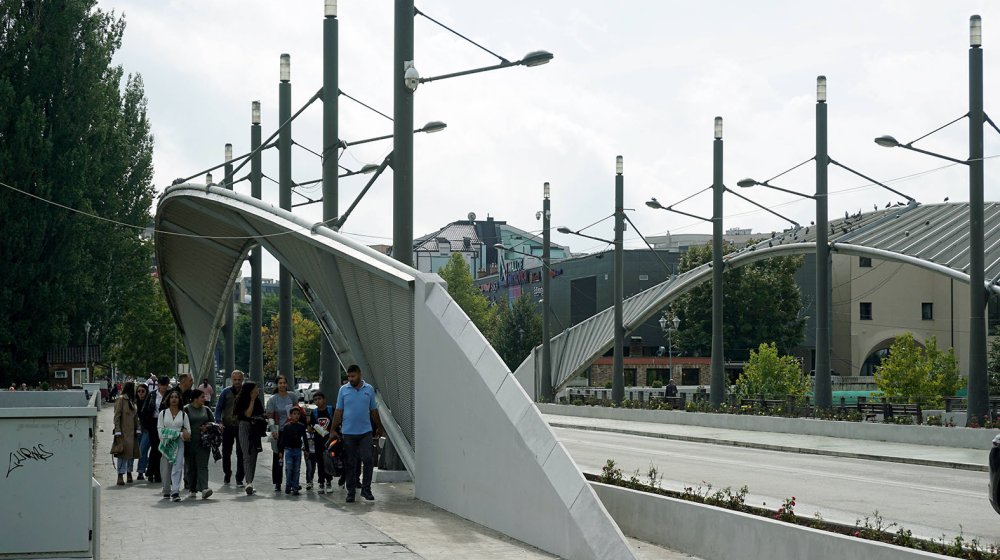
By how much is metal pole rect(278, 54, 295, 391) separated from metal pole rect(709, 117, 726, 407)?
1421 cm

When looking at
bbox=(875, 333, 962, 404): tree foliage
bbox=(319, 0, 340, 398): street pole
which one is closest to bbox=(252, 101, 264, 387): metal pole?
bbox=(319, 0, 340, 398): street pole

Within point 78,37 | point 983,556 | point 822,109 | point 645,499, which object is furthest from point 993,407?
point 78,37

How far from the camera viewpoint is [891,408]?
30.7m

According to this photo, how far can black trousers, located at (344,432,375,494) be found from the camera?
565 inches

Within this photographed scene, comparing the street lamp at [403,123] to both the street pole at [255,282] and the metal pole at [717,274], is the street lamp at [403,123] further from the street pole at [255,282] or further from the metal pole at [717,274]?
the metal pole at [717,274]

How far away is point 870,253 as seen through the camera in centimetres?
3591

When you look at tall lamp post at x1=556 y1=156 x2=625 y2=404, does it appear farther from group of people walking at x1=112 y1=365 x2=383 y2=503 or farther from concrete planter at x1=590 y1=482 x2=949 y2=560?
concrete planter at x1=590 y1=482 x2=949 y2=560

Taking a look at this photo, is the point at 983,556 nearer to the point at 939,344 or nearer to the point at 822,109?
the point at 822,109

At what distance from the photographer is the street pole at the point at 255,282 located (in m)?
30.1

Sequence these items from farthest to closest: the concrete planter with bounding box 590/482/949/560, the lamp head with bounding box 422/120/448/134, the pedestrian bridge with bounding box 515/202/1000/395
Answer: the pedestrian bridge with bounding box 515/202/1000/395, the lamp head with bounding box 422/120/448/134, the concrete planter with bounding box 590/482/949/560

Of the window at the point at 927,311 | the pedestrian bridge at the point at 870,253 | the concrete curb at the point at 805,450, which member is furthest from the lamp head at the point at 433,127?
the window at the point at 927,311

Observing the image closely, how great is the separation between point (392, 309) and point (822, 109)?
740 inches

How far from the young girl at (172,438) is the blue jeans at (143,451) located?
279cm

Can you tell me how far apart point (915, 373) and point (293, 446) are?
129ft
